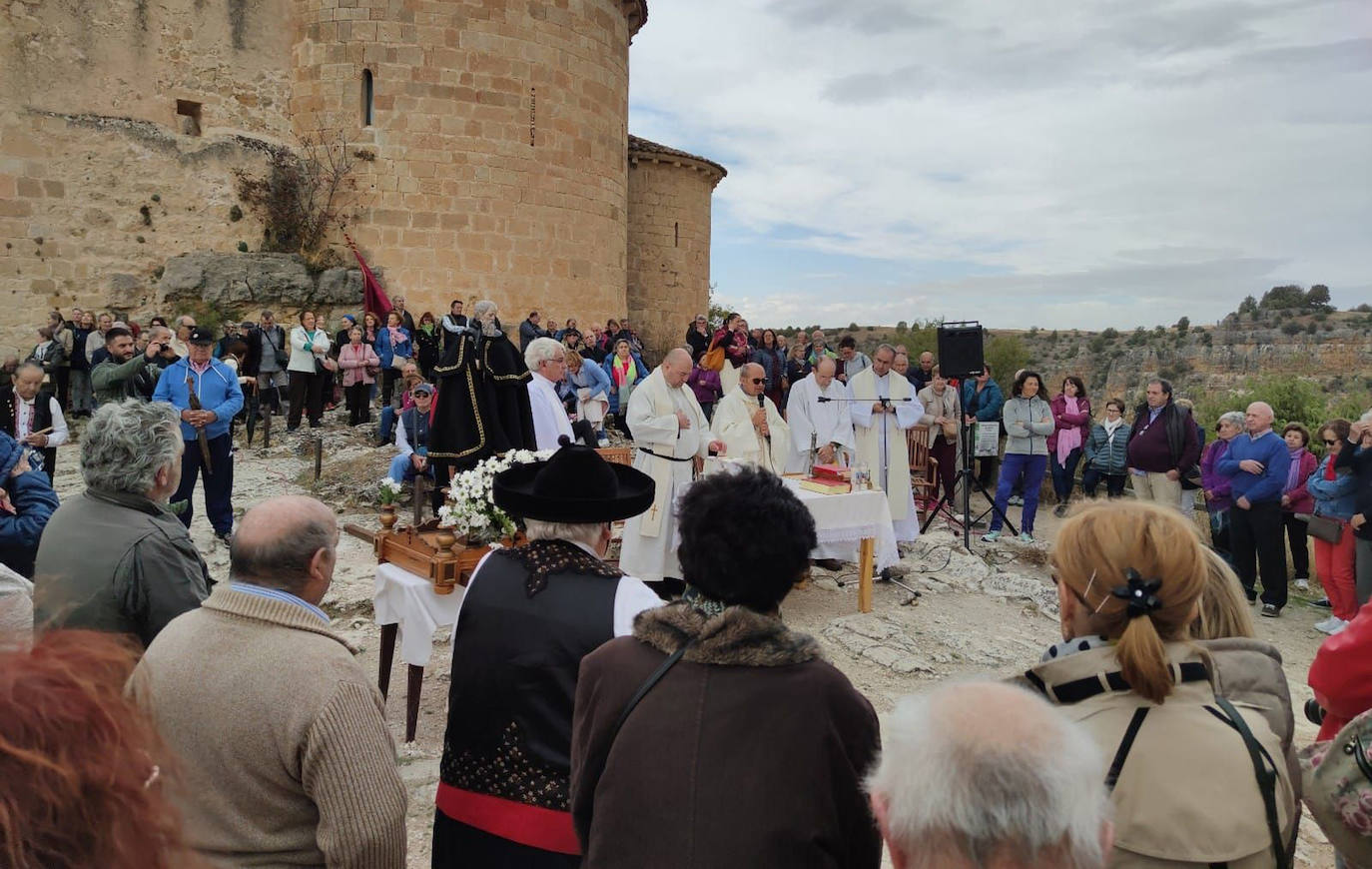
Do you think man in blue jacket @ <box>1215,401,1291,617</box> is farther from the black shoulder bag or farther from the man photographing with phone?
the man photographing with phone

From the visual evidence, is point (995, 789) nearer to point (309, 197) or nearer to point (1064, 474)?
point (1064, 474)

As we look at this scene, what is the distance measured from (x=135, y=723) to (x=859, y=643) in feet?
19.4

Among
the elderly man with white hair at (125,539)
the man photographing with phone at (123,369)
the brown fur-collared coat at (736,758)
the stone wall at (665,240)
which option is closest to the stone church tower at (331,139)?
the stone wall at (665,240)

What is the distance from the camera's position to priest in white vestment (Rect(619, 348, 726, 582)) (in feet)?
24.2

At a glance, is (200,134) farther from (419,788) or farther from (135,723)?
(135,723)

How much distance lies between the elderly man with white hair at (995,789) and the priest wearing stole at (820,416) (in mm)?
7876

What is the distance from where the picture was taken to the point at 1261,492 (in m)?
7.72

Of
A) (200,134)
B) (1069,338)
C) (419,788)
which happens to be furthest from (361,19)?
(1069,338)

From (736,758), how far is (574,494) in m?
1.17

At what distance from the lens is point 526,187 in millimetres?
16578

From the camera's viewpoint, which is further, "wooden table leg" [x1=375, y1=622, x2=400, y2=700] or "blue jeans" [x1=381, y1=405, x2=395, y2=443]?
"blue jeans" [x1=381, y1=405, x2=395, y2=443]

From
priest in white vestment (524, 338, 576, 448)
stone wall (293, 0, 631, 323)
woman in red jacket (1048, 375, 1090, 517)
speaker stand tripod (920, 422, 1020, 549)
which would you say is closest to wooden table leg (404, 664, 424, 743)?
priest in white vestment (524, 338, 576, 448)

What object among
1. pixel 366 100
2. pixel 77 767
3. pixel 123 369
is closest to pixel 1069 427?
pixel 123 369

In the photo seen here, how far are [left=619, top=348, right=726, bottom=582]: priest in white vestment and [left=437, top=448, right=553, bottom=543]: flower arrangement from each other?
9.48ft
